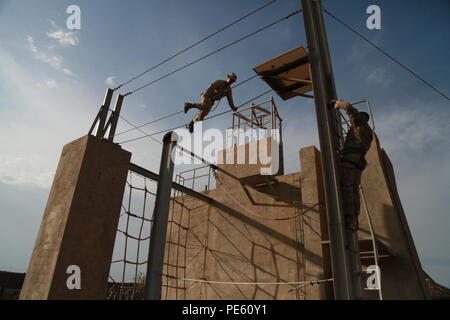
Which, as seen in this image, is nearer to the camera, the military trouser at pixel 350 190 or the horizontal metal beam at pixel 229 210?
the military trouser at pixel 350 190

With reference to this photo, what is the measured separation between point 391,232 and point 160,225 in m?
5.92

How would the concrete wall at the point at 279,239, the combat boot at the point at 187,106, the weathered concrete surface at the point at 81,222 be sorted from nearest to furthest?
the weathered concrete surface at the point at 81,222
the concrete wall at the point at 279,239
the combat boot at the point at 187,106

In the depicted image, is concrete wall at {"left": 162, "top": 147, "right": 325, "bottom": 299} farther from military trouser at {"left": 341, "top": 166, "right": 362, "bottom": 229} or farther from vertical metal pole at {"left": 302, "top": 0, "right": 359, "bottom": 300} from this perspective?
vertical metal pole at {"left": 302, "top": 0, "right": 359, "bottom": 300}

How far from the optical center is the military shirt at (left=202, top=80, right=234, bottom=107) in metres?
8.31

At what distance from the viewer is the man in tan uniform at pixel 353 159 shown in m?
4.53

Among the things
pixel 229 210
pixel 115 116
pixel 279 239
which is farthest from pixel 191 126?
pixel 279 239

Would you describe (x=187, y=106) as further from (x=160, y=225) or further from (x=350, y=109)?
(x=350, y=109)

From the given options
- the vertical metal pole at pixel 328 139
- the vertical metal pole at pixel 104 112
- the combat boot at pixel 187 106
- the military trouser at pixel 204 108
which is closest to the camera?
the vertical metal pole at pixel 328 139

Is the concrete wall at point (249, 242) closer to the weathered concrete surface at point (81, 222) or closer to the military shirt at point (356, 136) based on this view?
the military shirt at point (356, 136)

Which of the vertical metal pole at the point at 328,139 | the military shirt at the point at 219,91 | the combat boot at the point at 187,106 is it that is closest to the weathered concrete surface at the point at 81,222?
the combat boot at the point at 187,106

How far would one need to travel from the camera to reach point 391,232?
7355 mm

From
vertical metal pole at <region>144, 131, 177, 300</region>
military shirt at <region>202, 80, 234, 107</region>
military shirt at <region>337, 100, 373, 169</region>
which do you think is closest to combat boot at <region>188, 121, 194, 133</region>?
military shirt at <region>202, 80, 234, 107</region>

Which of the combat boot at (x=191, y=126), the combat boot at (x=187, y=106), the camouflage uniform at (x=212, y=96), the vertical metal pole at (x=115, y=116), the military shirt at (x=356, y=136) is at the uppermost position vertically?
the camouflage uniform at (x=212, y=96)

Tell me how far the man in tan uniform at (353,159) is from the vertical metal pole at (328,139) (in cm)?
24
